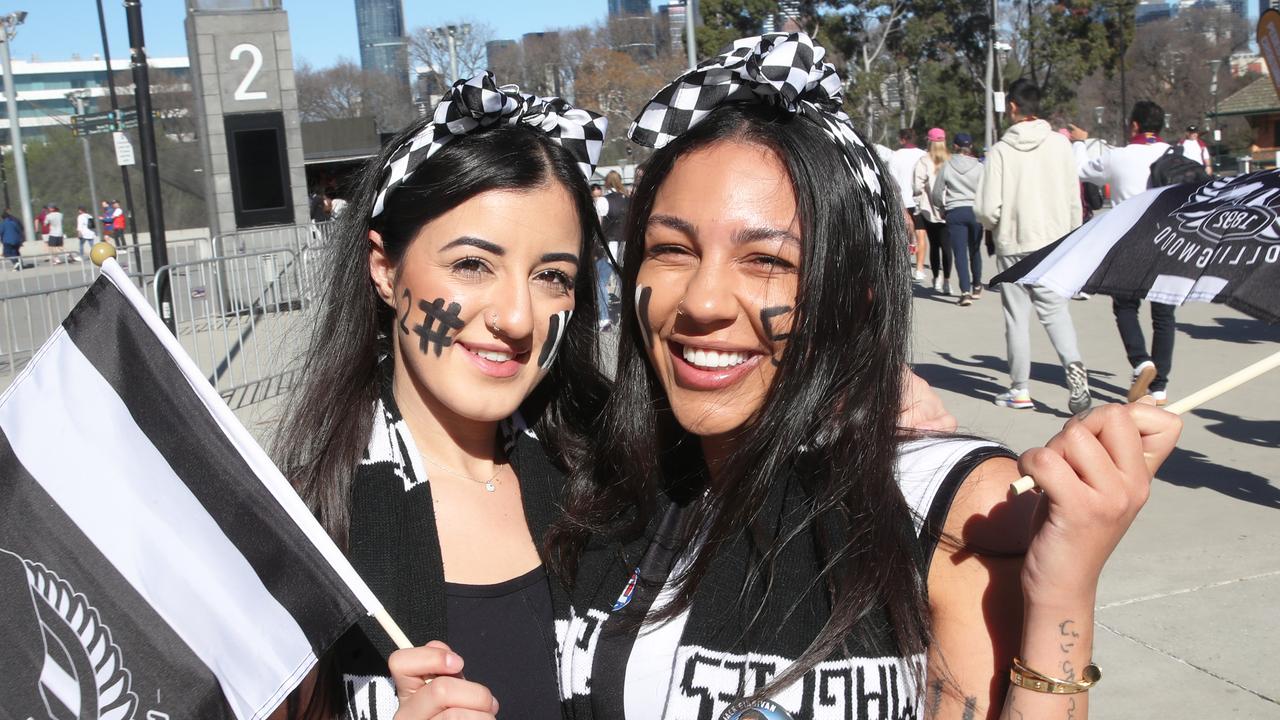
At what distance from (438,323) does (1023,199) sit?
7089 mm

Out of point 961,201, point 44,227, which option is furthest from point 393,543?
point 44,227

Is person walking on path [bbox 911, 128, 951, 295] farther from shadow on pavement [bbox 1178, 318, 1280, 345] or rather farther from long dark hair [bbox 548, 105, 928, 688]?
long dark hair [bbox 548, 105, 928, 688]

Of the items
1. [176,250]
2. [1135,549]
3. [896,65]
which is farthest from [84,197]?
[1135,549]

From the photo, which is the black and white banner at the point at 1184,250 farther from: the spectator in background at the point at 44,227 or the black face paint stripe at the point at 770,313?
the spectator in background at the point at 44,227

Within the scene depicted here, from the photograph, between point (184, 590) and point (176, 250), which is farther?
point (176, 250)

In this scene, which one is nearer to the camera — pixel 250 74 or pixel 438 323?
pixel 438 323

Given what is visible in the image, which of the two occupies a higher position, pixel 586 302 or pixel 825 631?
pixel 586 302

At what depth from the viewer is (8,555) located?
1.87 meters

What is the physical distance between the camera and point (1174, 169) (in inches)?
346

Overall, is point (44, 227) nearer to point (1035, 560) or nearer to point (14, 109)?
point (14, 109)

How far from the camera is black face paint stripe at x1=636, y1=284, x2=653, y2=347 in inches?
86.7

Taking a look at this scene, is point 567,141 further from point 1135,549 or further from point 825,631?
point 1135,549

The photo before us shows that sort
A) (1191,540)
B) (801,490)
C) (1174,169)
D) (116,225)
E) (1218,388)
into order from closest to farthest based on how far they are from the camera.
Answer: (1218,388) → (801,490) → (1191,540) → (1174,169) → (116,225)

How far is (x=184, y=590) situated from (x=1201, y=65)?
65851 mm
